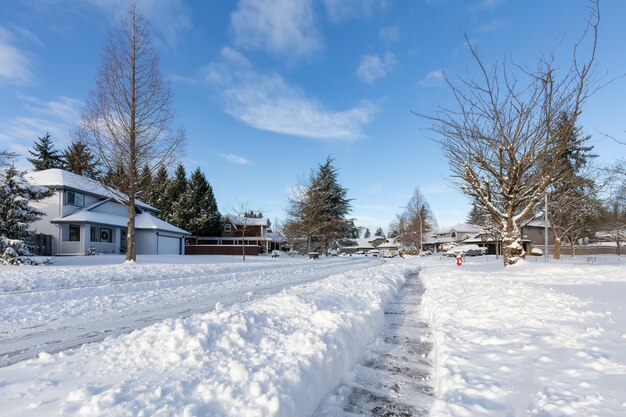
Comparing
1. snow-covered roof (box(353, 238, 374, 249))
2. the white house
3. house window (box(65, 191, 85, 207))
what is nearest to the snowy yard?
the white house

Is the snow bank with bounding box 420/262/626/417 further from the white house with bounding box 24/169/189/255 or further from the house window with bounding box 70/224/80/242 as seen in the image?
the house window with bounding box 70/224/80/242

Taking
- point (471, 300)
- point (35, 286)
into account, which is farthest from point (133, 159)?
point (471, 300)

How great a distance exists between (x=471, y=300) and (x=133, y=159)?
61.7 ft

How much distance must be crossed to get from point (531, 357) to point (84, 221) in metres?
30.1

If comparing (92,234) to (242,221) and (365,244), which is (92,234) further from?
(365,244)

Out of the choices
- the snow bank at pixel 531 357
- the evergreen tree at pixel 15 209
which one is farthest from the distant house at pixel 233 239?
the snow bank at pixel 531 357

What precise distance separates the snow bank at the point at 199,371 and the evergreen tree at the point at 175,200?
43.9 meters

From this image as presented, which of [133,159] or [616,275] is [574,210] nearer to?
[616,275]

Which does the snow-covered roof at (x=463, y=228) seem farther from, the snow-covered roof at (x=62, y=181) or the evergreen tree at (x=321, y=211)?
the snow-covered roof at (x=62, y=181)

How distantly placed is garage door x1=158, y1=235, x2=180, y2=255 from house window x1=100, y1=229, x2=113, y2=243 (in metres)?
4.28

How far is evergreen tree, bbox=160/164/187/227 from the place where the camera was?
46531mm

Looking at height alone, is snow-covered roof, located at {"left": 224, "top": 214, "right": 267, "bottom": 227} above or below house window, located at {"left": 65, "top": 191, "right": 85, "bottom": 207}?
below

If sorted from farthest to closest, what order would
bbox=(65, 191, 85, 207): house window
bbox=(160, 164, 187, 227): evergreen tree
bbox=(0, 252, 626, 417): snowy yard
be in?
bbox=(160, 164, 187, 227): evergreen tree → bbox=(65, 191, 85, 207): house window → bbox=(0, 252, 626, 417): snowy yard

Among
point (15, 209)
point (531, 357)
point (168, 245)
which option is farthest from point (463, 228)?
point (531, 357)
